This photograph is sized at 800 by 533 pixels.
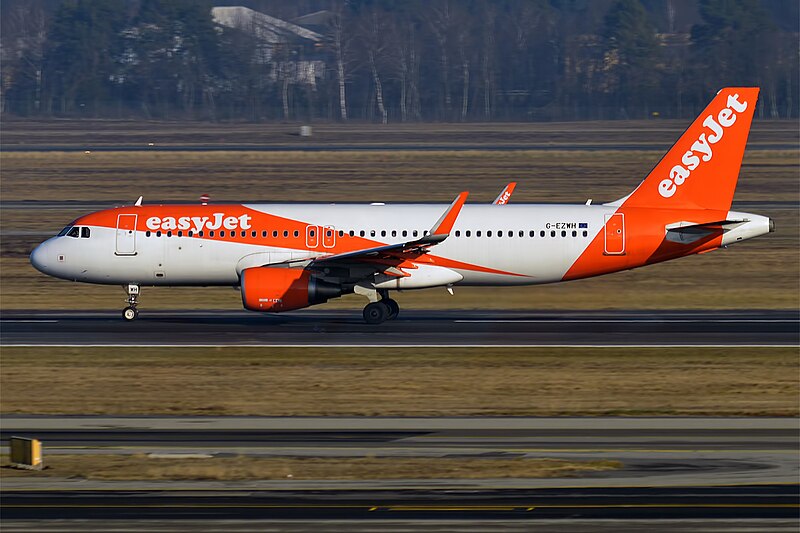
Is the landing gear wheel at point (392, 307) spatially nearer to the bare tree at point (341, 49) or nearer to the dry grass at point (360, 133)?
the dry grass at point (360, 133)

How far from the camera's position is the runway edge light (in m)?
24.1

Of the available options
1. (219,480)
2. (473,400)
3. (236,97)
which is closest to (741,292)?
(473,400)

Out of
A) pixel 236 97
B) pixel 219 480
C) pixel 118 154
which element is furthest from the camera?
pixel 236 97

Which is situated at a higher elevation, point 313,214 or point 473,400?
point 313,214

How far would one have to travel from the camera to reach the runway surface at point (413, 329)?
3819cm

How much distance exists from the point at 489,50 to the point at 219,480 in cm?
16834

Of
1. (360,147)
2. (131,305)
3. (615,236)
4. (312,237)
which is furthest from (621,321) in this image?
(360,147)

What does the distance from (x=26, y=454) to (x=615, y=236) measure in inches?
926

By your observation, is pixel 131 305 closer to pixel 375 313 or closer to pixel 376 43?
pixel 375 313

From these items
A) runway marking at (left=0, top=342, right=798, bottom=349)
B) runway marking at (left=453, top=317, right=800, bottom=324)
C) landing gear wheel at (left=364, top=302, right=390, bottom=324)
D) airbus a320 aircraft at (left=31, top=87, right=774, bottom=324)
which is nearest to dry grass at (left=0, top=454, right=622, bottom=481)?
runway marking at (left=0, top=342, right=798, bottom=349)

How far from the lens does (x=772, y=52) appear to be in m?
158

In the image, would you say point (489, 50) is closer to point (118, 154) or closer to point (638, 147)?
point (638, 147)

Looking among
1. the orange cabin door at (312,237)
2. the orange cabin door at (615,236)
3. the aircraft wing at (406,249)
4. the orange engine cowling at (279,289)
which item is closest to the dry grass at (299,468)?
the orange engine cowling at (279,289)

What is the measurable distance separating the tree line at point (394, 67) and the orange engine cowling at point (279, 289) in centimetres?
11724
